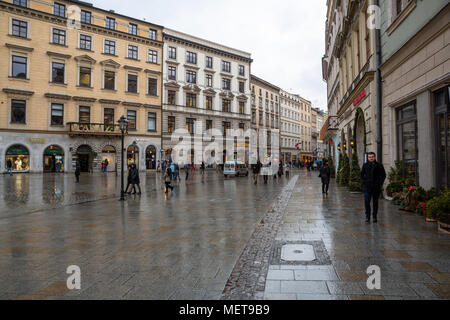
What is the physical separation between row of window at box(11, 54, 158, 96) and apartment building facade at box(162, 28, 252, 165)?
8.37 ft

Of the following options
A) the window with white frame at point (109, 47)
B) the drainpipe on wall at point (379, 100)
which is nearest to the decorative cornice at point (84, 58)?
the window with white frame at point (109, 47)

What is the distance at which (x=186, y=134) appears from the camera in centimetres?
4794

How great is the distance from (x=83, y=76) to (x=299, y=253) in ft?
129

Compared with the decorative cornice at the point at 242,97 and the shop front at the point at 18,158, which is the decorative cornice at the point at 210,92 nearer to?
the decorative cornice at the point at 242,97

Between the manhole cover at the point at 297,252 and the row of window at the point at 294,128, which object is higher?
the row of window at the point at 294,128

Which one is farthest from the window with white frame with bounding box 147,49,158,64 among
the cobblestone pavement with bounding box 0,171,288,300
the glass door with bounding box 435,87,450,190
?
the glass door with bounding box 435,87,450,190

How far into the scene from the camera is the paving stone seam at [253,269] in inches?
146

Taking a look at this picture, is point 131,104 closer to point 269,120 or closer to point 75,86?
point 75,86

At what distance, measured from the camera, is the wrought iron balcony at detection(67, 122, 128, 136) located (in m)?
36.7

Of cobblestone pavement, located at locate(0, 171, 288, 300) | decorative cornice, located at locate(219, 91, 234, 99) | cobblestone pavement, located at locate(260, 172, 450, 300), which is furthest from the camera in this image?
decorative cornice, located at locate(219, 91, 234, 99)

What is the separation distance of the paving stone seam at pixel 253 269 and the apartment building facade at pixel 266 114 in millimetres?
55803

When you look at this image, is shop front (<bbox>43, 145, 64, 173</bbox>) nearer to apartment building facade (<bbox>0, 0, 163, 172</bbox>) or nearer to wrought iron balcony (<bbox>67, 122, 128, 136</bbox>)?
apartment building facade (<bbox>0, 0, 163, 172</bbox>)

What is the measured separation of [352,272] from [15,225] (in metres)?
7.75

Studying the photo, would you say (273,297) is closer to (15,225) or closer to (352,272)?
(352,272)
